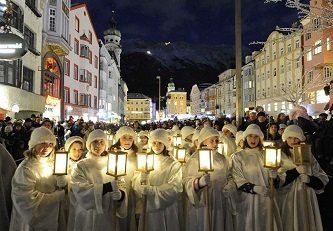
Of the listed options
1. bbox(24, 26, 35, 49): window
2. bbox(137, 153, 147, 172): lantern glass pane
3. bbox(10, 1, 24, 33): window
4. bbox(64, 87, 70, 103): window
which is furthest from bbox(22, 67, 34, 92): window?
bbox(137, 153, 147, 172): lantern glass pane

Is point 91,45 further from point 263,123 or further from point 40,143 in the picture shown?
point 40,143

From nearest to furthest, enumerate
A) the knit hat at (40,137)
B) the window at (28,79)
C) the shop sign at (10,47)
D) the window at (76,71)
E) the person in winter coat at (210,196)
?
the knit hat at (40,137)
the person in winter coat at (210,196)
the shop sign at (10,47)
the window at (28,79)
the window at (76,71)

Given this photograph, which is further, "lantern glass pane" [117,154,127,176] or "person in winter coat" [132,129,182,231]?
"person in winter coat" [132,129,182,231]

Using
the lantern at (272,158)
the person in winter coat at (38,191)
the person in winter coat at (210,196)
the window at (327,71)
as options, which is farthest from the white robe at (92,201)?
the window at (327,71)

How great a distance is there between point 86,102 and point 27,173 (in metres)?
44.1

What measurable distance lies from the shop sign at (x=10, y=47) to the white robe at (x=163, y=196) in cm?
1104

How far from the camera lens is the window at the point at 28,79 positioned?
85.0 ft

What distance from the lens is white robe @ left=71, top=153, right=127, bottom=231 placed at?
5.07 meters

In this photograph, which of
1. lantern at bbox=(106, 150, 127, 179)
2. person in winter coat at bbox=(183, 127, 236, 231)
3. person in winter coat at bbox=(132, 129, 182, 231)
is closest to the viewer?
→ lantern at bbox=(106, 150, 127, 179)

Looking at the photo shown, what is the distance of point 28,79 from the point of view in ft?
88.0

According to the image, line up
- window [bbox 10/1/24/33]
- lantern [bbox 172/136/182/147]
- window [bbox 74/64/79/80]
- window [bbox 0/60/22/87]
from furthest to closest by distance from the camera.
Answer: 1. window [bbox 74/64/79/80]
2. window [bbox 10/1/24/33]
3. window [bbox 0/60/22/87]
4. lantern [bbox 172/136/182/147]

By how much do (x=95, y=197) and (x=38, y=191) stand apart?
89 centimetres

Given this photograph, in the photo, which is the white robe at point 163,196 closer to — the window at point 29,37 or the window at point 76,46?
the window at point 29,37

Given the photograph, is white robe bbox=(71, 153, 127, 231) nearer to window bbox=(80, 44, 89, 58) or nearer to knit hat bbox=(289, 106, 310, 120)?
knit hat bbox=(289, 106, 310, 120)
